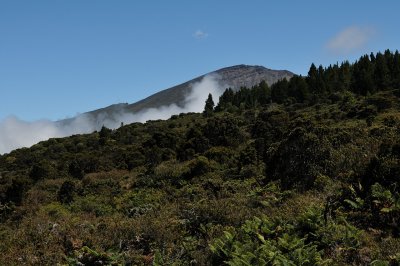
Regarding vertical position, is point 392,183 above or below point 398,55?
below

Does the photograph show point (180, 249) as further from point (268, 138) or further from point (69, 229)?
point (268, 138)

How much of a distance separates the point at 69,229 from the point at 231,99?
8303cm

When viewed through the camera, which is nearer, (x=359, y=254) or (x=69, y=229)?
(x=359, y=254)

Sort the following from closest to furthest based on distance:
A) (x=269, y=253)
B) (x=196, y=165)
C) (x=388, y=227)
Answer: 1. (x=269, y=253)
2. (x=388, y=227)
3. (x=196, y=165)

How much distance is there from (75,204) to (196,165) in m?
7.80

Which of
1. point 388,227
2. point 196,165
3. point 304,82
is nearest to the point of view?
point 388,227

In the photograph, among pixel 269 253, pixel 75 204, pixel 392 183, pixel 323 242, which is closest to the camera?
pixel 269 253

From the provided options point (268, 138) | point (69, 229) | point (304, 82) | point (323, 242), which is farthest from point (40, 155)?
point (323, 242)

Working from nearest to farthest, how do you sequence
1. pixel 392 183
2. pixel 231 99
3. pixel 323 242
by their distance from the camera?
pixel 323 242 → pixel 392 183 → pixel 231 99

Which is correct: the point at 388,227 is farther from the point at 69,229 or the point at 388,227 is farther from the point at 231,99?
the point at 231,99

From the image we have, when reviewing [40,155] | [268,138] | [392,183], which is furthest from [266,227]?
[40,155]

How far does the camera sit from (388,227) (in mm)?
9008

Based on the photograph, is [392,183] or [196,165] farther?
[196,165]

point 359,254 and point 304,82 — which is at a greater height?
point 304,82
